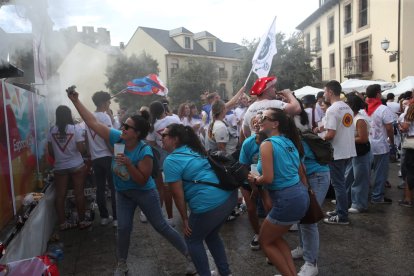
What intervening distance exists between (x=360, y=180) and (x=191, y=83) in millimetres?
32222

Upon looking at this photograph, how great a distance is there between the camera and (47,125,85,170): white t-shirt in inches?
207

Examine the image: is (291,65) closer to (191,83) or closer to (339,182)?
(191,83)

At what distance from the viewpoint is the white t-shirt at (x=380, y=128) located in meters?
6.07

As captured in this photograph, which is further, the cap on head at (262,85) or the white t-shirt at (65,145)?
the white t-shirt at (65,145)

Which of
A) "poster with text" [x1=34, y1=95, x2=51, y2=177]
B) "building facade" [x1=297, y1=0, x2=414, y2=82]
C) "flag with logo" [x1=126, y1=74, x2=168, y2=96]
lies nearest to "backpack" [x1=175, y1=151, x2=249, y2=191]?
"poster with text" [x1=34, y1=95, x2=51, y2=177]

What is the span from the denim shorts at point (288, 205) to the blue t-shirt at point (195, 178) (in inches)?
16.0

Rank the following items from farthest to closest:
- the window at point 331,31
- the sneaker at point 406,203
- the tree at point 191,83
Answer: the tree at point 191,83 → the window at point 331,31 → the sneaker at point 406,203

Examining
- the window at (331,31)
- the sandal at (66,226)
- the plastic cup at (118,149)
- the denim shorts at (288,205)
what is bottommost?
the sandal at (66,226)

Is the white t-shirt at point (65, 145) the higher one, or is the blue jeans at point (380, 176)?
the white t-shirt at point (65, 145)

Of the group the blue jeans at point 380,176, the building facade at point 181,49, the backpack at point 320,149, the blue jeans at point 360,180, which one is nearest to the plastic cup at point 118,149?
the backpack at point 320,149

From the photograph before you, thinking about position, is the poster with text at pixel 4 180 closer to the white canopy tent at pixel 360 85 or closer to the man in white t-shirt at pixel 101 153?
the man in white t-shirt at pixel 101 153

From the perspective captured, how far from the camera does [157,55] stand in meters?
44.5

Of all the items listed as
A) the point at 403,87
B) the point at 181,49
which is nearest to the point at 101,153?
the point at 403,87

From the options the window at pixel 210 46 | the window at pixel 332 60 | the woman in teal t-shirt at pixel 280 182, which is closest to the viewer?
the woman in teal t-shirt at pixel 280 182
